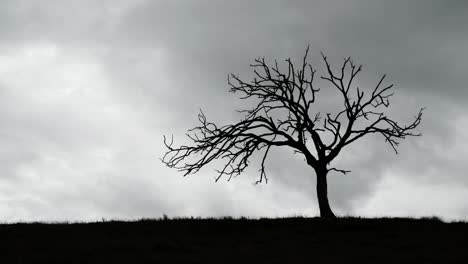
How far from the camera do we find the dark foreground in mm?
14359

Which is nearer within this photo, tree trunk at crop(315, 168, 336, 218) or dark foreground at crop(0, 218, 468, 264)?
dark foreground at crop(0, 218, 468, 264)

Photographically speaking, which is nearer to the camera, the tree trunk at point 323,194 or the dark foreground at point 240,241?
the dark foreground at point 240,241

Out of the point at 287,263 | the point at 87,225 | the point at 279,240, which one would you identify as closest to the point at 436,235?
the point at 279,240

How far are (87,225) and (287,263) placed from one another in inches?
358

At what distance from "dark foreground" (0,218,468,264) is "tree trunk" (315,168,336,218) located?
1.93 m

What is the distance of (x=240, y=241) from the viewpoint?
669 inches

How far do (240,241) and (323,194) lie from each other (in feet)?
21.7

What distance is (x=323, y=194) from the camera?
22547mm

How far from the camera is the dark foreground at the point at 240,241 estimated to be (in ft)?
47.1

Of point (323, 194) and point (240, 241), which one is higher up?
point (323, 194)

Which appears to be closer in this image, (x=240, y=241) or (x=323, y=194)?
(x=240, y=241)

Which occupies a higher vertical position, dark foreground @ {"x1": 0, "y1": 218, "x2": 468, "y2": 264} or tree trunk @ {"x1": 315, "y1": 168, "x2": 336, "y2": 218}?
tree trunk @ {"x1": 315, "y1": 168, "x2": 336, "y2": 218}

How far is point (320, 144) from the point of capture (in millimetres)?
22984

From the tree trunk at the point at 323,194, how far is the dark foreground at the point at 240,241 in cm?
193
